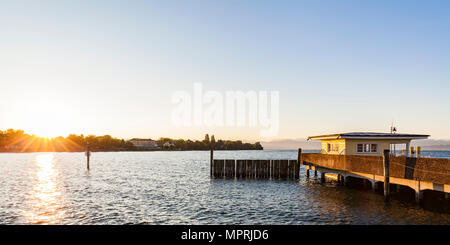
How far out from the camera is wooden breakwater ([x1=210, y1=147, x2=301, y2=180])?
41.9 meters

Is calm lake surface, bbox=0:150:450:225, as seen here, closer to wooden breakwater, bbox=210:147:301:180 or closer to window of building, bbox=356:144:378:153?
window of building, bbox=356:144:378:153

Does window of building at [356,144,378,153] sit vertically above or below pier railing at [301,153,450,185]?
above

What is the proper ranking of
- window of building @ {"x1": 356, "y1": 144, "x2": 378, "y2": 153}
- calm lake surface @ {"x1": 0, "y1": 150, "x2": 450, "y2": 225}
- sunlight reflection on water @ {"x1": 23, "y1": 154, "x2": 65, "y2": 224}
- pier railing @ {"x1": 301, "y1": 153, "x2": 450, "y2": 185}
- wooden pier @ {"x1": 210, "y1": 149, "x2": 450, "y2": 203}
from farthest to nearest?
window of building @ {"x1": 356, "y1": 144, "x2": 378, "y2": 153}, wooden pier @ {"x1": 210, "y1": 149, "x2": 450, "y2": 203}, sunlight reflection on water @ {"x1": 23, "y1": 154, "x2": 65, "y2": 224}, pier railing @ {"x1": 301, "y1": 153, "x2": 450, "y2": 185}, calm lake surface @ {"x1": 0, "y1": 150, "x2": 450, "y2": 225}

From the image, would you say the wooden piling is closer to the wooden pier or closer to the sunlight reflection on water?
the wooden pier

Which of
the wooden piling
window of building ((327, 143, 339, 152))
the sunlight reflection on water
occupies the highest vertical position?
window of building ((327, 143, 339, 152))

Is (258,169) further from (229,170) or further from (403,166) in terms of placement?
(403,166)

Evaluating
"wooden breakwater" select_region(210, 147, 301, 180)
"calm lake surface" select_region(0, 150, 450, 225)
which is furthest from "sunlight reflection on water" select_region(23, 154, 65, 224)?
"wooden breakwater" select_region(210, 147, 301, 180)

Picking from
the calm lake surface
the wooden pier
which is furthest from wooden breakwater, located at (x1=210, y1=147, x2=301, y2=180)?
the calm lake surface

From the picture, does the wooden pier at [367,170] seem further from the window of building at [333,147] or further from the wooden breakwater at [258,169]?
the window of building at [333,147]

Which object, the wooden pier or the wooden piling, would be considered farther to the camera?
the wooden piling

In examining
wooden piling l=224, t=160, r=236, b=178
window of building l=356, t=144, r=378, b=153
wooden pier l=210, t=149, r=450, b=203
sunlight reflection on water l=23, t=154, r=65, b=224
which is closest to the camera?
sunlight reflection on water l=23, t=154, r=65, b=224

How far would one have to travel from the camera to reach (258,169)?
1660 inches

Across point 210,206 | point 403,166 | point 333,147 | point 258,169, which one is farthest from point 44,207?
point 333,147
